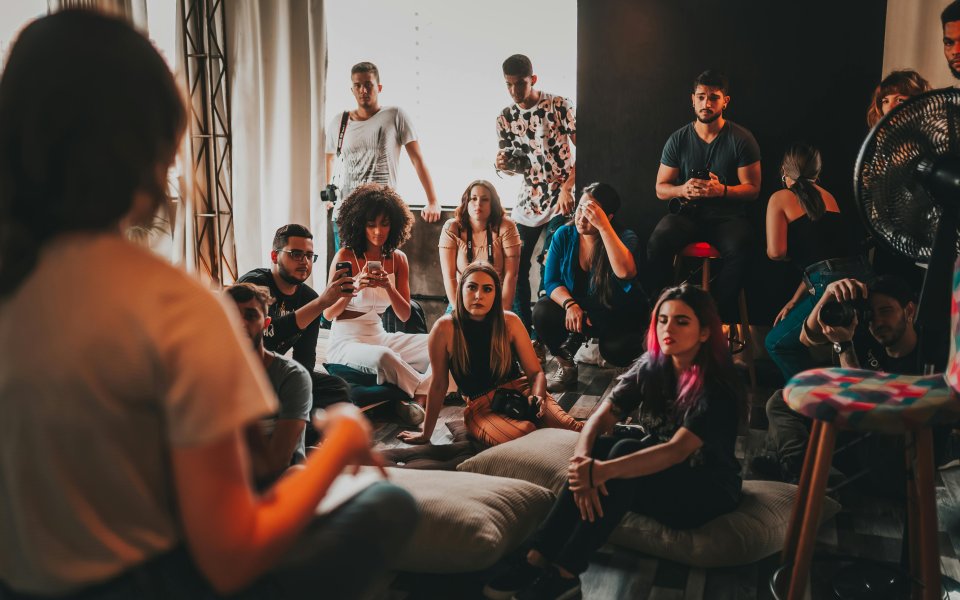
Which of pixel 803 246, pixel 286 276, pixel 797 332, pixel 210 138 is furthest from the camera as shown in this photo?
pixel 210 138

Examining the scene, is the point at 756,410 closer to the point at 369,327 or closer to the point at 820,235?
the point at 820,235

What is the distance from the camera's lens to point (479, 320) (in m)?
3.29

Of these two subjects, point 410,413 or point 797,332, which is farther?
point 410,413

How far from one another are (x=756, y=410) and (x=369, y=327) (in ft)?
5.97

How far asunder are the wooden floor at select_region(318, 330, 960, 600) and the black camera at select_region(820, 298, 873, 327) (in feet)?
1.91

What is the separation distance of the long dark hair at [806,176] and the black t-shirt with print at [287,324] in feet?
7.28

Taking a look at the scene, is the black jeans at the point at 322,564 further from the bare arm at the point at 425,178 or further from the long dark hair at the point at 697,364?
the bare arm at the point at 425,178

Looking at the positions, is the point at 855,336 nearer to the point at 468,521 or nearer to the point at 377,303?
the point at 468,521

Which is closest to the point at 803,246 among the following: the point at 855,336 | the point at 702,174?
the point at 702,174

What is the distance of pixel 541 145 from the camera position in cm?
491

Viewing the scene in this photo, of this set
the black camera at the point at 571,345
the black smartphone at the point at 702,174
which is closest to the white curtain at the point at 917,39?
the black smartphone at the point at 702,174

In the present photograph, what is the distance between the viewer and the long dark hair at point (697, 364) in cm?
230

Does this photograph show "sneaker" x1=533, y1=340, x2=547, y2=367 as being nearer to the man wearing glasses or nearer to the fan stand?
the man wearing glasses

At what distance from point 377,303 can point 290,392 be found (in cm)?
160
